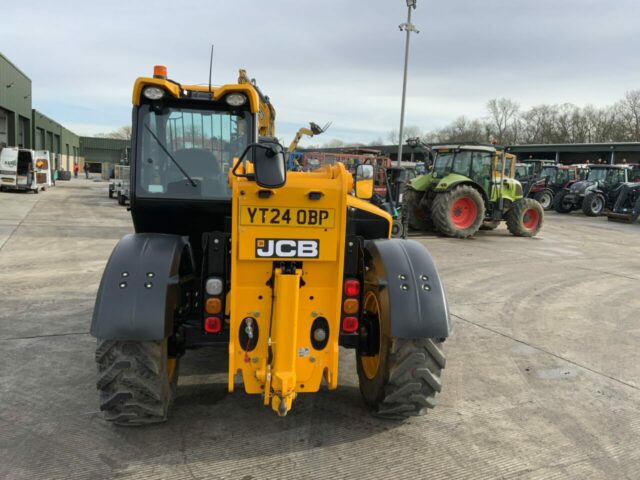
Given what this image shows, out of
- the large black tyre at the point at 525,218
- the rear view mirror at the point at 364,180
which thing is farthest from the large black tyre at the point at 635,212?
the rear view mirror at the point at 364,180

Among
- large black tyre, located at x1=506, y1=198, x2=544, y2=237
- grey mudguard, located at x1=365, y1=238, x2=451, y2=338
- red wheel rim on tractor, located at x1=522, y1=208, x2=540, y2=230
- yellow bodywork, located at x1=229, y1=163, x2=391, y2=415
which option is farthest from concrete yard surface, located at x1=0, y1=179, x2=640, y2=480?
red wheel rim on tractor, located at x1=522, y1=208, x2=540, y2=230

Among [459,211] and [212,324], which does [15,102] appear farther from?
[212,324]

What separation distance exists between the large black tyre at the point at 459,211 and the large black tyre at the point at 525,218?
137 centimetres

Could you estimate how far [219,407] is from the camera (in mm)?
3633

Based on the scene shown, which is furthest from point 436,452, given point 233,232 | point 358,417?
point 233,232

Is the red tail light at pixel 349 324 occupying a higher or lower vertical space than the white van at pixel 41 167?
lower

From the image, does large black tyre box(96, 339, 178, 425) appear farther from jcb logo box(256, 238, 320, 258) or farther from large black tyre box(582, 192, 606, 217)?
large black tyre box(582, 192, 606, 217)

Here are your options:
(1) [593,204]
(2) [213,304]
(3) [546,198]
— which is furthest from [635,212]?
→ (2) [213,304]

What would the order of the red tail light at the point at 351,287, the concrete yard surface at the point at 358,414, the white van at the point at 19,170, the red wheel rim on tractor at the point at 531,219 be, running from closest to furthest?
the concrete yard surface at the point at 358,414 → the red tail light at the point at 351,287 → the red wheel rim on tractor at the point at 531,219 → the white van at the point at 19,170

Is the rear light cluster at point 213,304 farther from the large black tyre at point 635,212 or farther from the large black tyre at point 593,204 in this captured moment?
the large black tyre at point 593,204

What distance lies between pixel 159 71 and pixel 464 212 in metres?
11.6

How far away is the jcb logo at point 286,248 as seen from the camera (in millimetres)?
2893

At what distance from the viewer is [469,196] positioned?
13812 millimetres

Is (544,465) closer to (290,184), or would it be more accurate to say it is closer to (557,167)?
(290,184)
